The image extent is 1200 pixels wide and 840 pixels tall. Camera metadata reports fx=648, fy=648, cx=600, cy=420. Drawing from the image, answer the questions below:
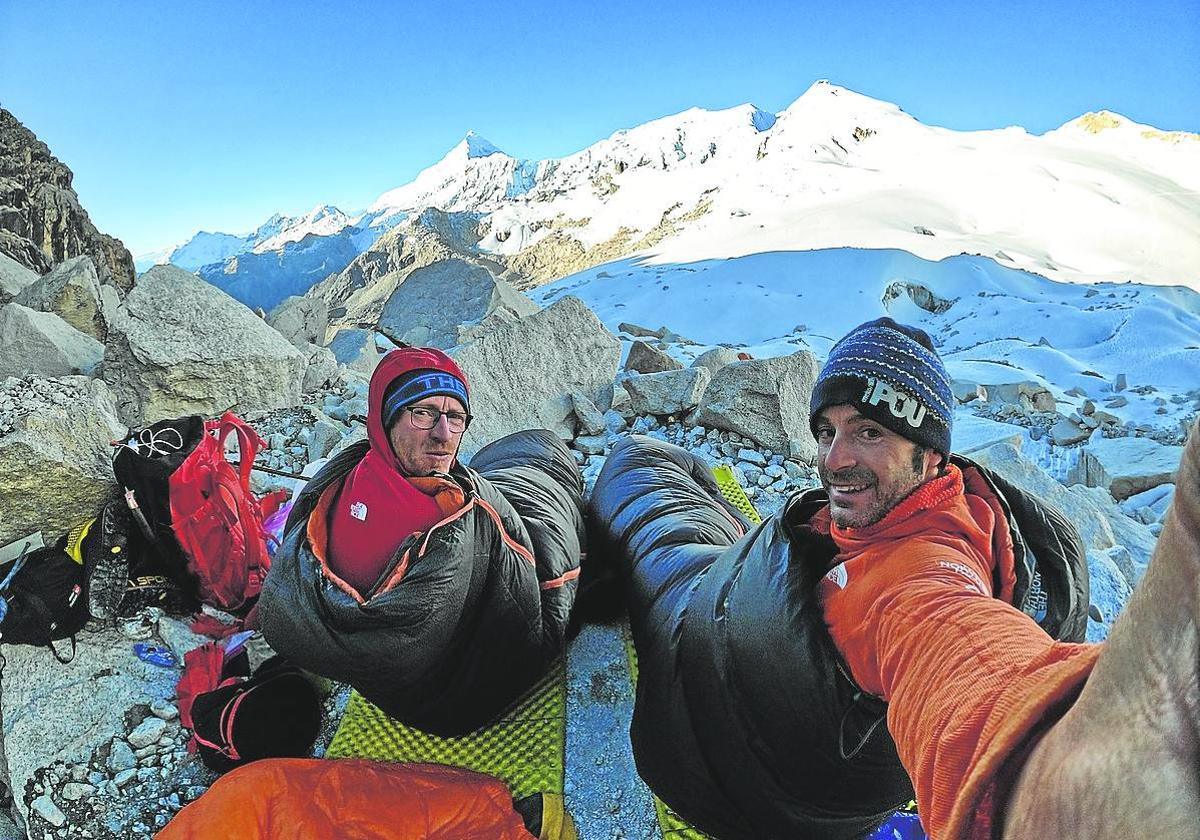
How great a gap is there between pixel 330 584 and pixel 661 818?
1.19m

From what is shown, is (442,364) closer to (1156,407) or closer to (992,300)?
(1156,407)

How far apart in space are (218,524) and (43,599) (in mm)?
615

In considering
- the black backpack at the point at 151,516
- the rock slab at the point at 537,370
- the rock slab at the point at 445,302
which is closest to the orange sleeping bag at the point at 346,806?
the black backpack at the point at 151,516

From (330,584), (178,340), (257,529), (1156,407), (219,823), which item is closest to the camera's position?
(219,823)

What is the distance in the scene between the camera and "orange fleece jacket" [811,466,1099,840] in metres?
0.62

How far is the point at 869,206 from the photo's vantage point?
86.3 feet

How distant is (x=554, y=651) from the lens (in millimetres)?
2342

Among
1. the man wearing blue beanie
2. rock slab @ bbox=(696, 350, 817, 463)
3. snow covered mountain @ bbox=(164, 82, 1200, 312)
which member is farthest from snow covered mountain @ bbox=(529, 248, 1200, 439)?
the man wearing blue beanie

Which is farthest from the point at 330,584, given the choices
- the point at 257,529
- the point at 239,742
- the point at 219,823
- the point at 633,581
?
the point at 257,529

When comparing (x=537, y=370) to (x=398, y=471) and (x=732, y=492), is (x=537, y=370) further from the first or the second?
(x=398, y=471)

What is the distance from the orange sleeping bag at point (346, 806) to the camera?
5.37 ft

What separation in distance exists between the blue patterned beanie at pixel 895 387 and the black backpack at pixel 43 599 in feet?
9.22

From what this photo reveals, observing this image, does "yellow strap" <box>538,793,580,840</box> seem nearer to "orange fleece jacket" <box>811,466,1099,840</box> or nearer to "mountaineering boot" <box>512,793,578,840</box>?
"mountaineering boot" <box>512,793,578,840</box>

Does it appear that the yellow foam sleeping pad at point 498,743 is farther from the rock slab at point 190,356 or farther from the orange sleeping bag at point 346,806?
the rock slab at point 190,356
